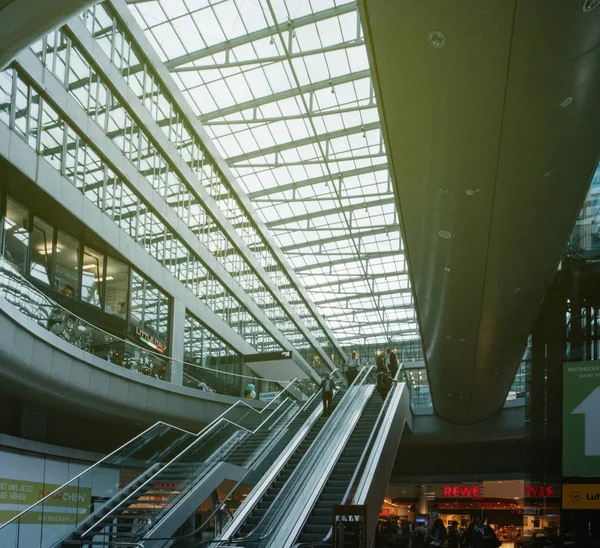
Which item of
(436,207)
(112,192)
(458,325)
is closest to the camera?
(436,207)

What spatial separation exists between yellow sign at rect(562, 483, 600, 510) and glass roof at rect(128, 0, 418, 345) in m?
14.0

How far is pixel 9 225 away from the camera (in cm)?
1756

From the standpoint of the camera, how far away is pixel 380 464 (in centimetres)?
1666

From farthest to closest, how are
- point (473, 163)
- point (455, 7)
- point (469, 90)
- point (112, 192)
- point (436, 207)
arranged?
1. point (112, 192)
2. point (436, 207)
3. point (473, 163)
4. point (469, 90)
5. point (455, 7)

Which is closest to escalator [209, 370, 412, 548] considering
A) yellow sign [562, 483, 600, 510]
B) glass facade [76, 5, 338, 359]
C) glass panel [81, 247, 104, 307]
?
yellow sign [562, 483, 600, 510]

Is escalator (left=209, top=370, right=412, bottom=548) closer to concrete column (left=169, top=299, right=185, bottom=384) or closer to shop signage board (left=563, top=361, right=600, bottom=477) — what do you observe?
shop signage board (left=563, top=361, right=600, bottom=477)

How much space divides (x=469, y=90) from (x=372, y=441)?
37.9 feet

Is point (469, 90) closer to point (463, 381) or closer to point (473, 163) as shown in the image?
point (473, 163)

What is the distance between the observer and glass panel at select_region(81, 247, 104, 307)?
69.9 feet

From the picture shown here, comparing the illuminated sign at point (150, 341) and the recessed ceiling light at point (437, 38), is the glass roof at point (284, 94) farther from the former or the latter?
the recessed ceiling light at point (437, 38)

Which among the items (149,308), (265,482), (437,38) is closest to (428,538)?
(149,308)

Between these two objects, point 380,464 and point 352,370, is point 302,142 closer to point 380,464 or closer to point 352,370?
point 352,370

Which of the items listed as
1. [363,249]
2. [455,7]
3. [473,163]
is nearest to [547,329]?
[473,163]

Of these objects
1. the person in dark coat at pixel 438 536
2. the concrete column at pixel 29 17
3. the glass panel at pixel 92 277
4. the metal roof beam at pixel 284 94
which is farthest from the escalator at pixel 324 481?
the metal roof beam at pixel 284 94
